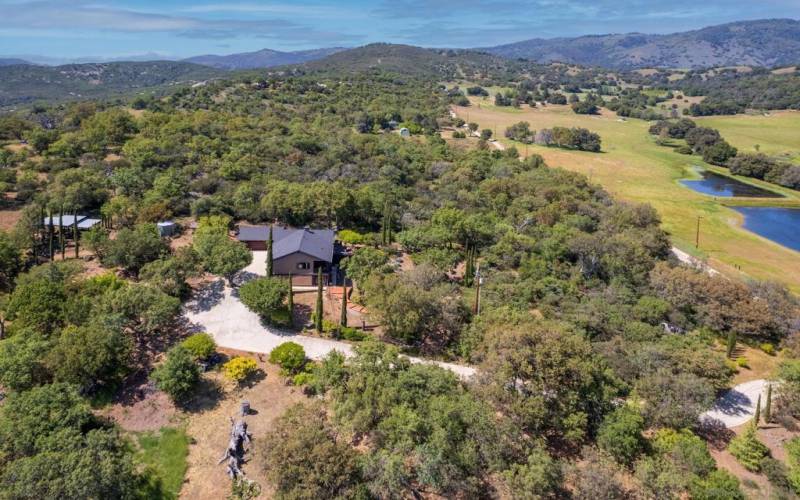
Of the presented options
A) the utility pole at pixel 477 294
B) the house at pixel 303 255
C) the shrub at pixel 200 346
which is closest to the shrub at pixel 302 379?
the shrub at pixel 200 346

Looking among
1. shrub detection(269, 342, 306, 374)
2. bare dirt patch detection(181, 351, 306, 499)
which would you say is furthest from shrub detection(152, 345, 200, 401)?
shrub detection(269, 342, 306, 374)

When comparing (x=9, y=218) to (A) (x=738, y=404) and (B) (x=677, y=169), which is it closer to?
(A) (x=738, y=404)

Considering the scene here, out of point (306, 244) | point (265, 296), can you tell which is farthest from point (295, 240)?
point (265, 296)

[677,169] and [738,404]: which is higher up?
[677,169]

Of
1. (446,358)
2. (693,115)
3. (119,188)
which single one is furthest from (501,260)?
(693,115)

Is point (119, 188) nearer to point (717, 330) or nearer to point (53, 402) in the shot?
point (53, 402)

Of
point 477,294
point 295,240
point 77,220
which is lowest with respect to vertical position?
point 477,294

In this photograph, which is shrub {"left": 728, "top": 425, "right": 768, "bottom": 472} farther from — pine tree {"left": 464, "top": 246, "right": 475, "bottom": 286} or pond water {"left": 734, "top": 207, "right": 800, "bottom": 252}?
pond water {"left": 734, "top": 207, "right": 800, "bottom": 252}
